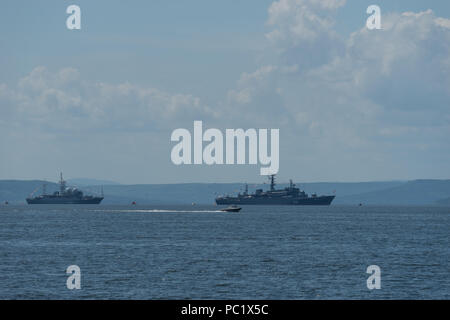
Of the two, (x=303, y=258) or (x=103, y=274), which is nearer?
(x=103, y=274)

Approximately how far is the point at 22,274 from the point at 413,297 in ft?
123

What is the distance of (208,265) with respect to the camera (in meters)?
76.6

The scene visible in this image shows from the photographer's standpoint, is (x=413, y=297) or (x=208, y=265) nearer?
(x=413, y=297)

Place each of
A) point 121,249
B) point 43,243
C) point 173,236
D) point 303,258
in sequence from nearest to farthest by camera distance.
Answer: point 303,258
point 121,249
point 43,243
point 173,236
